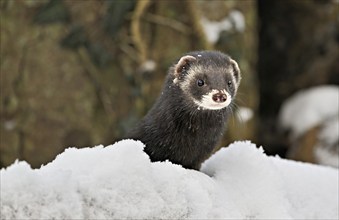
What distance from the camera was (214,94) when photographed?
2.49 m

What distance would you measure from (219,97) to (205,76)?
17cm

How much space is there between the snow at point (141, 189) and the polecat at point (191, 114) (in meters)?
0.39

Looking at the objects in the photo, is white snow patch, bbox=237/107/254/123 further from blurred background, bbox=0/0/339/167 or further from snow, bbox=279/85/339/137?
snow, bbox=279/85/339/137

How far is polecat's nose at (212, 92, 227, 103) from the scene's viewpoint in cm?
245

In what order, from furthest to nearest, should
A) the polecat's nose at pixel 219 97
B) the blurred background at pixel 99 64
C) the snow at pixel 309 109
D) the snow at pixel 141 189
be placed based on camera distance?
the snow at pixel 309 109 → the blurred background at pixel 99 64 → the polecat's nose at pixel 219 97 → the snow at pixel 141 189

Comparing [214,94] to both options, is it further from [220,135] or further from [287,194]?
[287,194]

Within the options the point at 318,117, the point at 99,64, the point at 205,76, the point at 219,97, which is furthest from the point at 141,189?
the point at 318,117

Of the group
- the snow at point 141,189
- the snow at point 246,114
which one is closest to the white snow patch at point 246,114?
the snow at point 246,114

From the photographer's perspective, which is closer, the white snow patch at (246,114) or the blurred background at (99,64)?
the blurred background at (99,64)

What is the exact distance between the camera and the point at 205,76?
2.60 metres

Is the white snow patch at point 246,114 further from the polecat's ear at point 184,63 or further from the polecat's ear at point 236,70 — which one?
the polecat's ear at point 184,63

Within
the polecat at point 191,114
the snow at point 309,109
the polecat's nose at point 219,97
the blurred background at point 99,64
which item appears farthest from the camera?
the snow at point 309,109

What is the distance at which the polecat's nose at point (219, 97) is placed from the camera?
8.04ft

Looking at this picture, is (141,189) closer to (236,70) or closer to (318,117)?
(236,70)
